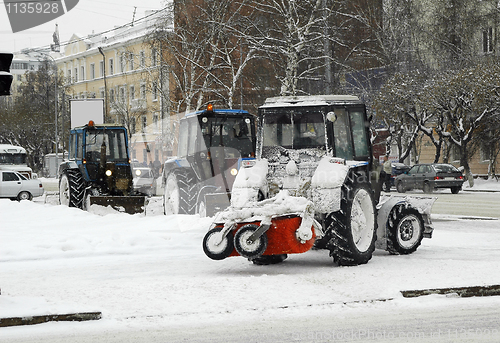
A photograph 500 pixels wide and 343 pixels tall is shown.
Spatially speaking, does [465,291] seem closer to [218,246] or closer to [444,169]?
[218,246]

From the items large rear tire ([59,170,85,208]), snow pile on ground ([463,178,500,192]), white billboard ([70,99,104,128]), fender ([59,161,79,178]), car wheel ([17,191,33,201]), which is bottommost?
snow pile on ground ([463,178,500,192])

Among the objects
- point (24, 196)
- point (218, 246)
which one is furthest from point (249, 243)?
point (24, 196)

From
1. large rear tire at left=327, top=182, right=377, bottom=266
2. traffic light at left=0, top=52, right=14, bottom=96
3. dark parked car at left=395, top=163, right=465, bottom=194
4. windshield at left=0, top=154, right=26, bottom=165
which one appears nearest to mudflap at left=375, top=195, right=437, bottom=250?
large rear tire at left=327, top=182, right=377, bottom=266

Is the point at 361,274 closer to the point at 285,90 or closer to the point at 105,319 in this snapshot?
the point at 105,319

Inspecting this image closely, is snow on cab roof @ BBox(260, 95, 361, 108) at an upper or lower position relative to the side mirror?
upper

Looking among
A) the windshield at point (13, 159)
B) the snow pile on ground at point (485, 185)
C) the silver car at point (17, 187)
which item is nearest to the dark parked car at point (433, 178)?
the snow pile on ground at point (485, 185)

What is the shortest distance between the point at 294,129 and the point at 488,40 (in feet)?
124

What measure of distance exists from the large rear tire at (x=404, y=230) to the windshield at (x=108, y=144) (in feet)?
39.6

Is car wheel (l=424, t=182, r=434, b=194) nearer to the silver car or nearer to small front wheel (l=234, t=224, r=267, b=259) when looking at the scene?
the silver car

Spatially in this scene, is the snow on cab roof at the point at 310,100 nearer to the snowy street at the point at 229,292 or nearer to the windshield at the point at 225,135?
the snowy street at the point at 229,292

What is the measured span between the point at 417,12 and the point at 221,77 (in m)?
14.4

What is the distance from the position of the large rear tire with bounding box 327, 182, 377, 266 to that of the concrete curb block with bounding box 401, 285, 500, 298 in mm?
2137

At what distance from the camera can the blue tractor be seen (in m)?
17.7

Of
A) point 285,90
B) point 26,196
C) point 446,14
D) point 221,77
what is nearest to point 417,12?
point 446,14
